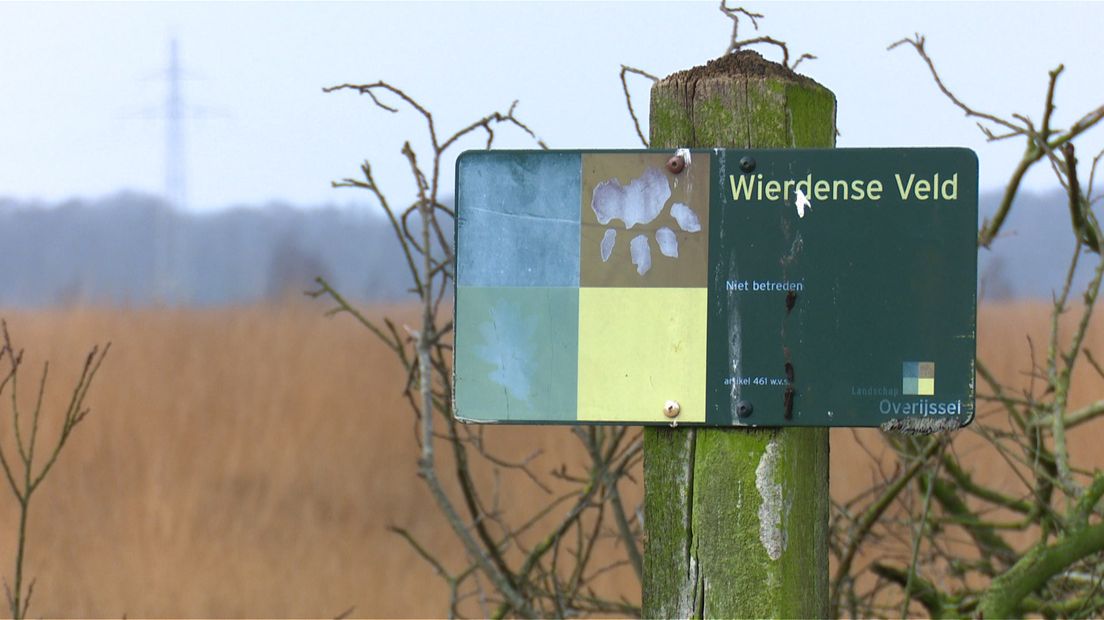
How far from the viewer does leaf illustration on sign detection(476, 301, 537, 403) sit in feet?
4.54

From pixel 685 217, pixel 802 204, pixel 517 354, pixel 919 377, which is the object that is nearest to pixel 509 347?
pixel 517 354

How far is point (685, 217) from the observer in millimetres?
1379

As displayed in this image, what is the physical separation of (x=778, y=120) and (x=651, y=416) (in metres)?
0.40

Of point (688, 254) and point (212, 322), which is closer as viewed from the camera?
point (688, 254)

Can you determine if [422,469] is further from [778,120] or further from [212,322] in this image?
[212,322]

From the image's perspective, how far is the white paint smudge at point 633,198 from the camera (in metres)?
1.38

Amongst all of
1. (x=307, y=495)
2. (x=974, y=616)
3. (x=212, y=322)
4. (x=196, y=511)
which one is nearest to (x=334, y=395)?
(x=307, y=495)

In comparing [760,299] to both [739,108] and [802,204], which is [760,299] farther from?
[739,108]

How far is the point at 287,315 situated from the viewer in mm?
8492

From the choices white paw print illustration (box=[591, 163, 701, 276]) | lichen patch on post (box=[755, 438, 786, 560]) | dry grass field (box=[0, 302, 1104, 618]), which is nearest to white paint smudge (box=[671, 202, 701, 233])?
white paw print illustration (box=[591, 163, 701, 276])

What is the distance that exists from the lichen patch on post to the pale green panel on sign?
9.3 inches

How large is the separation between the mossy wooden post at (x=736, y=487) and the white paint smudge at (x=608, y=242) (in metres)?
0.14

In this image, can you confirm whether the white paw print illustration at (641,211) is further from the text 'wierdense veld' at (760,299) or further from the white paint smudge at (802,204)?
the white paint smudge at (802,204)

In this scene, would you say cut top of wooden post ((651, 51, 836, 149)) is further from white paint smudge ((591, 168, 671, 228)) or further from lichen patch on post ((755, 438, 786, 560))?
lichen patch on post ((755, 438, 786, 560))
